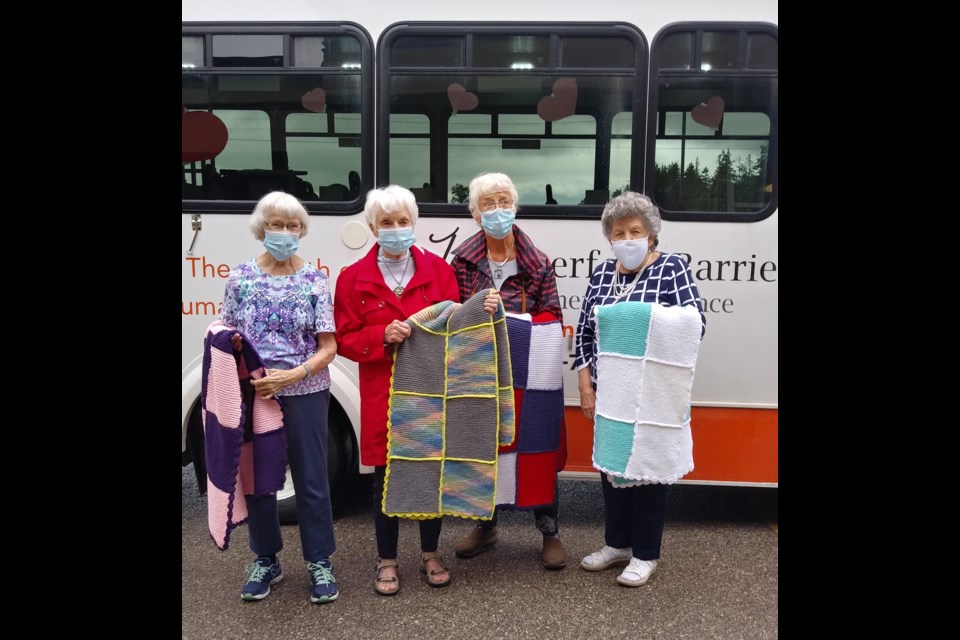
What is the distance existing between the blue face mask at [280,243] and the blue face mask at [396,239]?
0.38 meters

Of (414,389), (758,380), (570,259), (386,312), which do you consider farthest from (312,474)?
(758,380)

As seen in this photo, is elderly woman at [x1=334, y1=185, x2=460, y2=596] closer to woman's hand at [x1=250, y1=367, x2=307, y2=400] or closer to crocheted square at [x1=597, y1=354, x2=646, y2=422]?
woman's hand at [x1=250, y1=367, x2=307, y2=400]

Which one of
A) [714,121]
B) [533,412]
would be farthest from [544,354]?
[714,121]

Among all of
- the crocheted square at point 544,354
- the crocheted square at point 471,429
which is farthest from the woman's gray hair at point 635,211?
the crocheted square at point 471,429

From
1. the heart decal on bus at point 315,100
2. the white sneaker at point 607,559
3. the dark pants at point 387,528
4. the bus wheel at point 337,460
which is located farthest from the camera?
the bus wheel at point 337,460

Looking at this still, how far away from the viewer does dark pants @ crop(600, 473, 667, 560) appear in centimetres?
320

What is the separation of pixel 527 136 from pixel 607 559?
7.45ft

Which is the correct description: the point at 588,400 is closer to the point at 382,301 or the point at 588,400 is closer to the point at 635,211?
the point at 635,211

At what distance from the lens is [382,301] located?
3.04 metres

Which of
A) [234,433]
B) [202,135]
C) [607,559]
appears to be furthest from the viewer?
[202,135]

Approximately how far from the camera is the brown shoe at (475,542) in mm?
3584

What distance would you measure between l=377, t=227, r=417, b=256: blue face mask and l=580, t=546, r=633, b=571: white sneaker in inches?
72.3

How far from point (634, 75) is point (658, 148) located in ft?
1.34

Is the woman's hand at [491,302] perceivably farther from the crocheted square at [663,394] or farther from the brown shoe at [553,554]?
the brown shoe at [553,554]
